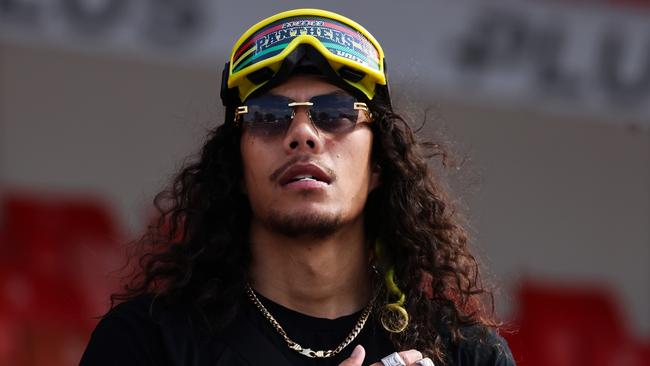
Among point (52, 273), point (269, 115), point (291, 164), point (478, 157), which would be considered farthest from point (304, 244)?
point (478, 157)

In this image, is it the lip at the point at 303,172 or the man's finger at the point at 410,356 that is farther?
the lip at the point at 303,172

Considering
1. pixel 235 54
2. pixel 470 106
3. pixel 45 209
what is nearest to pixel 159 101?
pixel 45 209

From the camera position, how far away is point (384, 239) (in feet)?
10.7

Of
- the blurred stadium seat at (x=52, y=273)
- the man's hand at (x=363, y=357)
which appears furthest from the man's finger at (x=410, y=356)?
the blurred stadium seat at (x=52, y=273)

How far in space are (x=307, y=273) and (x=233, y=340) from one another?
231 millimetres

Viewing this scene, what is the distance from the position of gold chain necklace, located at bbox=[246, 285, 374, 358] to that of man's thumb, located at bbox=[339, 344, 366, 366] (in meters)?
0.11

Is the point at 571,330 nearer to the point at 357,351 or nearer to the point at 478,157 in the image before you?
the point at 478,157

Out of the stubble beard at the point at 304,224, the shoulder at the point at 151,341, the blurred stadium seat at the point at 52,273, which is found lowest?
the blurred stadium seat at the point at 52,273

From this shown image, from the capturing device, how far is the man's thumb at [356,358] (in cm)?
284

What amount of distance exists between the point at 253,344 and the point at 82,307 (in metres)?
4.53

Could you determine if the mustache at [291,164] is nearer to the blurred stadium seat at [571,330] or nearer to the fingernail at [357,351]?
the fingernail at [357,351]

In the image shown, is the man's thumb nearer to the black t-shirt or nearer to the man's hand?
the man's hand

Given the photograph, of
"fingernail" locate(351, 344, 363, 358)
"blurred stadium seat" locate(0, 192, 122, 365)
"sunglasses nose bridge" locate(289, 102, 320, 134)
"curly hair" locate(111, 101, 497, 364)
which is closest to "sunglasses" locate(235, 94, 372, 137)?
"sunglasses nose bridge" locate(289, 102, 320, 134)

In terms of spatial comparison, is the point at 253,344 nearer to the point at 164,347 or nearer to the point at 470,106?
the point at 164,347
